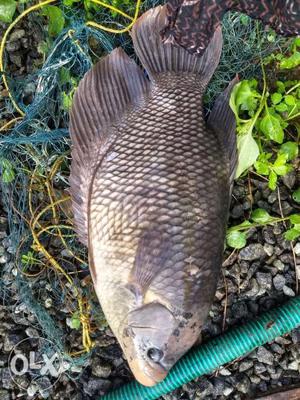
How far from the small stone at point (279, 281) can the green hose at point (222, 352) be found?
0.08m

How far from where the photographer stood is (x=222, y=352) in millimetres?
2031

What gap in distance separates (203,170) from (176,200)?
0.41 ft

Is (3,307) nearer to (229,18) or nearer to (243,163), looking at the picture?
(243,163)

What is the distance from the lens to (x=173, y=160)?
167 centimetres

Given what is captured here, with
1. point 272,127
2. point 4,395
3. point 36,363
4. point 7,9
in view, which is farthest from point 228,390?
point 7,9

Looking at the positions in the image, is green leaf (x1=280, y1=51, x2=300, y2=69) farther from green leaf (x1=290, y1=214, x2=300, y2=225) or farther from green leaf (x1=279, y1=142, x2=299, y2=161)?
green leaf (x1=290, y1=214, x2=300, y2=225)

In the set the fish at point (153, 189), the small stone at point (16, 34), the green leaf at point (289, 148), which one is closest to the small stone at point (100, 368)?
the fish at point (153, 189)

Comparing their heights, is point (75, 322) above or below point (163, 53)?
below

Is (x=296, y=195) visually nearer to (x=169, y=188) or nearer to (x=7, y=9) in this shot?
(x=169, y=188)

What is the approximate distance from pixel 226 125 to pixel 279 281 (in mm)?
655

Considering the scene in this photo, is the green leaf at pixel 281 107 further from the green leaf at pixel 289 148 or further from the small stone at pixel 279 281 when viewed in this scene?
the small stone at pixel 279 281

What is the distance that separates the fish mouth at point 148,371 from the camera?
64.4 inches

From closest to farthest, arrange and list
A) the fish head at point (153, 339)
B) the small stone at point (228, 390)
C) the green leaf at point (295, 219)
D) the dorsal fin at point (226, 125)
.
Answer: the fish head at point (153, 339) → the dorsal fin at point (226, 125) → the green leaf at point (295, 219) → the small stone at point (228, 390)

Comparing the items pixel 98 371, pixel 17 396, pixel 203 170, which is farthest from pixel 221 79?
pixel 17 396
